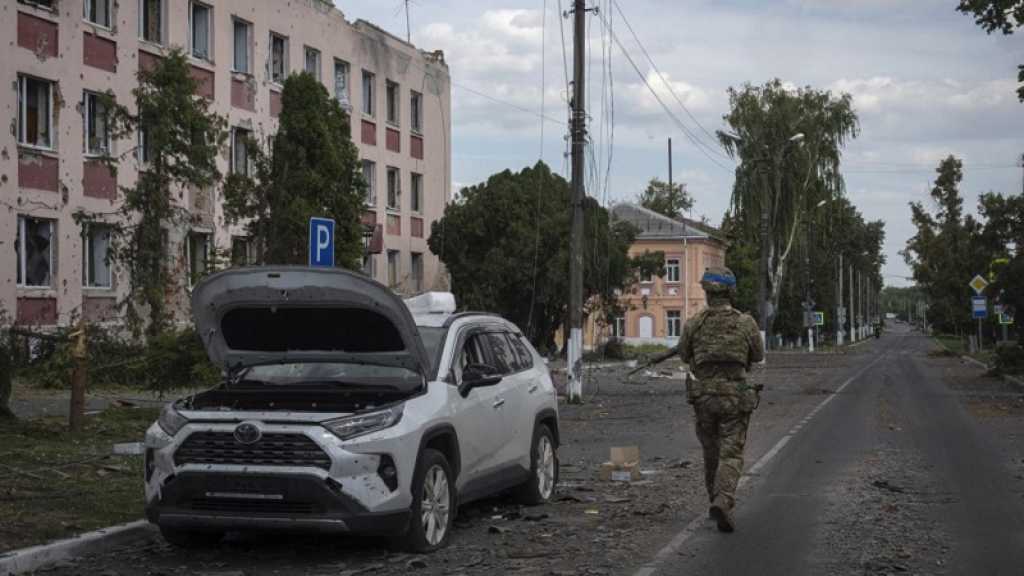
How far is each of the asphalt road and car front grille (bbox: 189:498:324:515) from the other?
2.25m

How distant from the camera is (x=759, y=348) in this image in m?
9.85

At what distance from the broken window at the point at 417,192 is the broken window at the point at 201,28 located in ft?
44.5

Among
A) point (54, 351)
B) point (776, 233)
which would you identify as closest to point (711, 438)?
point (54, 351)

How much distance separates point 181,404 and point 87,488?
119 inches

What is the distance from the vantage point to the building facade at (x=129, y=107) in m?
26.1

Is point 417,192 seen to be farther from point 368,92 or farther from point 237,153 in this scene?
point 237,153

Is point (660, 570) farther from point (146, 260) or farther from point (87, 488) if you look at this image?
point (146, 260)

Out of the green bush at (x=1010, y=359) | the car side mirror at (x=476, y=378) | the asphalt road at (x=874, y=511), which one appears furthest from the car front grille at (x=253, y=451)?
the green bush at (x=1010, y=359)

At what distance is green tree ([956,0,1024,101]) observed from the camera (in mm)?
25438

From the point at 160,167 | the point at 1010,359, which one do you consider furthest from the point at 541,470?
the point at 1010,359

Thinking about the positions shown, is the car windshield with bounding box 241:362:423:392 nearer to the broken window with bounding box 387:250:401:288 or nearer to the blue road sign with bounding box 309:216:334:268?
the blue road sign with bounding box 309:216:334:268

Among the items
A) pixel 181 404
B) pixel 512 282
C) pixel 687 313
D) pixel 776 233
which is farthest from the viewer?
pixel 687 313

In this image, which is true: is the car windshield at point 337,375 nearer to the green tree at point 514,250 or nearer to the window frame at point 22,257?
the window frame at point 22,257

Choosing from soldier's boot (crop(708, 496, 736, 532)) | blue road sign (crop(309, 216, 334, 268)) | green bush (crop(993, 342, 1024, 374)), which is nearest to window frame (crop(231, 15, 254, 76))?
blue road sign (crop(309, 216, 334, 268))
